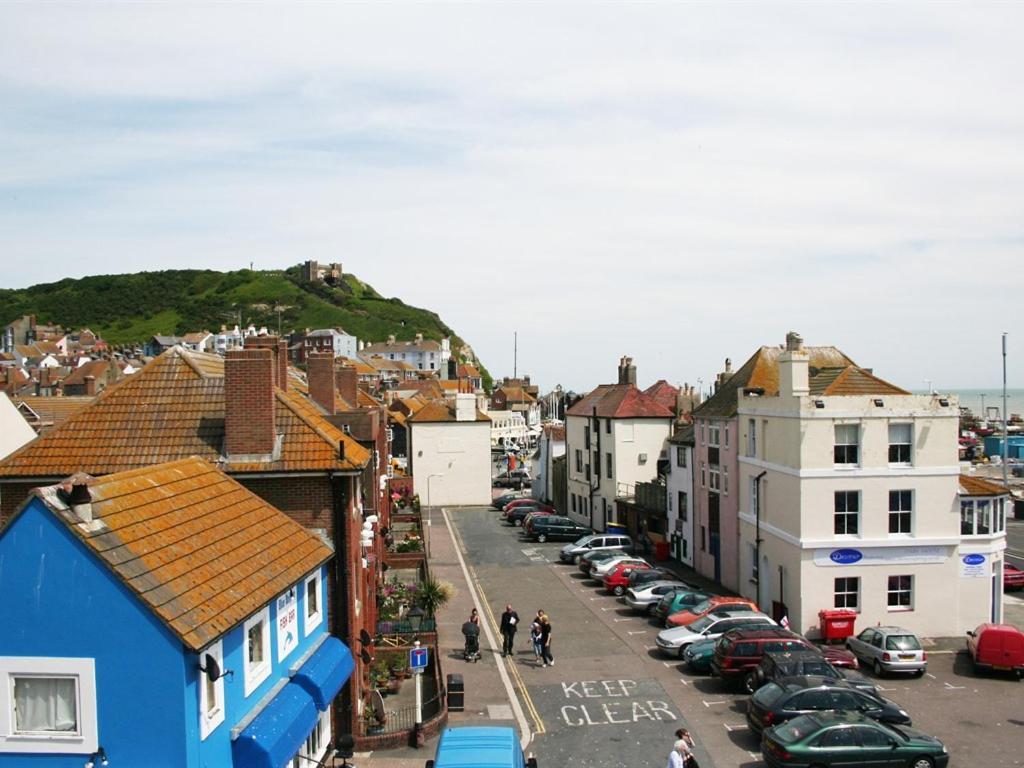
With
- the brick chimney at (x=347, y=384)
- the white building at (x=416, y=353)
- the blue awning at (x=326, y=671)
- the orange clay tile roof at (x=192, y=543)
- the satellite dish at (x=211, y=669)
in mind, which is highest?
the white building at (x=416, y=353)

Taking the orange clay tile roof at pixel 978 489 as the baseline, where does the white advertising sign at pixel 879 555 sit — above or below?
below

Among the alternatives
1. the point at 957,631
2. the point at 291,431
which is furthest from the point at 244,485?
the point at 957,631

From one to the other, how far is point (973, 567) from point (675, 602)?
1048 centimetres

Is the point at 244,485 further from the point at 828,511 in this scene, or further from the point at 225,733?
the point at 828,511

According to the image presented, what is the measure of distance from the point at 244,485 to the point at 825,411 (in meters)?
20.9

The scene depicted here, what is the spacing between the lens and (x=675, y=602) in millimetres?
34156

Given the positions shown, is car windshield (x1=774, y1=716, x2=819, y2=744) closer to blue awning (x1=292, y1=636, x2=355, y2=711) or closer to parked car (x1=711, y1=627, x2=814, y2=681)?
parked car (x1=711, y1=627, x2=814, y2=681)

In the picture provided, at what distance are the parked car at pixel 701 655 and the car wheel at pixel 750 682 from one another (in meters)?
1.60

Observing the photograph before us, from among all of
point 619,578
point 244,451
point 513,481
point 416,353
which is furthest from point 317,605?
point 416,353

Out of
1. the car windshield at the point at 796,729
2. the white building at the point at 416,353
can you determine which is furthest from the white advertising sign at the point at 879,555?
the white building at the point at 416,353

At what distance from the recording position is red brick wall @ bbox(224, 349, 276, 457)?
1997cm

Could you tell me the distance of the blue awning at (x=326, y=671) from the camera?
54.5ft

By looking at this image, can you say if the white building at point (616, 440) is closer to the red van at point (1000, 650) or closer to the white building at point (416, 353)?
the red van at point (1000, 650)

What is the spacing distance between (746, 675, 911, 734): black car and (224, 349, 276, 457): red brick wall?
13067 millimetres
